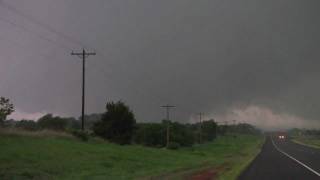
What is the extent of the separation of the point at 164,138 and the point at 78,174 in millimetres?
85836

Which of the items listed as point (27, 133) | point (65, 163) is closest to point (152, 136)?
point (27, 133)

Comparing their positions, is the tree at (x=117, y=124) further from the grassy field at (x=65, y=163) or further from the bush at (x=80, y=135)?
the grassy field at (x=65, y=163)

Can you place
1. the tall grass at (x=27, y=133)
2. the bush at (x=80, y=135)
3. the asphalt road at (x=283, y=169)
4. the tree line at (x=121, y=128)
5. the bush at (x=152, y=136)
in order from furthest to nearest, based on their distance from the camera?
the bush at (x=152, y=136)
the tree line at (x=121, y=128)
the bush at (x=80, y=135)
the tall grass at (x=27, y=133)
the asphalt road at (x=283, y=169)

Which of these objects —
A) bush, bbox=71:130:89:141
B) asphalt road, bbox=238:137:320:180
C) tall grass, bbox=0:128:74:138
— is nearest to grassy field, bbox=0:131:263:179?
tall grass, bbox=0:128:74:138

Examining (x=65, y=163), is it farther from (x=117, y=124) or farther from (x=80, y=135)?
(x=117, y=124)

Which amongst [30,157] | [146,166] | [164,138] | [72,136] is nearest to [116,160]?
[146,166]

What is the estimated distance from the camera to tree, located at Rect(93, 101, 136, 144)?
94.2m

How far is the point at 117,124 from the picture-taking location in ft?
313

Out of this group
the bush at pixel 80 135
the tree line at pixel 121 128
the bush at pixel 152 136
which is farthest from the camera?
the bush at pixel 152 136

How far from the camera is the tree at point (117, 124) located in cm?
9425

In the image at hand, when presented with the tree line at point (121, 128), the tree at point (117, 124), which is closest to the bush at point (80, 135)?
the tree line at point (121, 128)

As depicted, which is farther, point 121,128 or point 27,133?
point 121,128

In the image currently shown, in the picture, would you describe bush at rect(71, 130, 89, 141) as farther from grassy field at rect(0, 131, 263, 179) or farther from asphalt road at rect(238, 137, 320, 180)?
asphalt road at rect(238, 137, 320, 180)

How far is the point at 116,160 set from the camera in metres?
46.8
